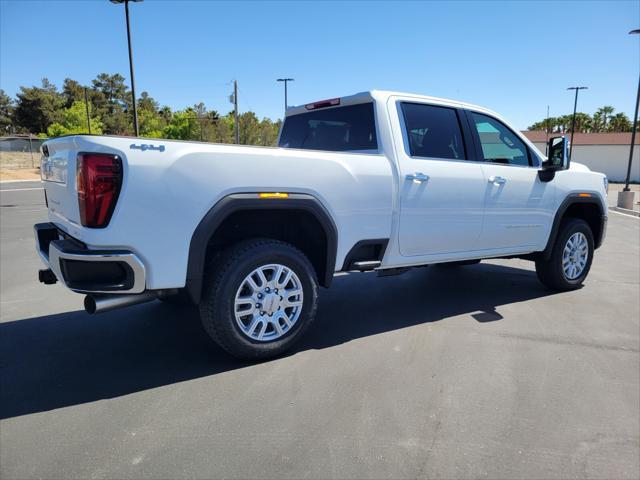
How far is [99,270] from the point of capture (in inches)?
107

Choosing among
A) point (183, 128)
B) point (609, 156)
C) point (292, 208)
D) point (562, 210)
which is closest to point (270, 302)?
point (292, 208)

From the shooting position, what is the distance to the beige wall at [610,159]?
46.4 m

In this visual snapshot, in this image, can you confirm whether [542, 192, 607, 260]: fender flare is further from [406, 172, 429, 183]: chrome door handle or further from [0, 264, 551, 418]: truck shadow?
[406, 172, 429, 183]: chrome door handle

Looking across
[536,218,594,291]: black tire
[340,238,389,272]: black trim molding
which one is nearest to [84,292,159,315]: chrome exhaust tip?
[340,238,389,272]: black trim molding

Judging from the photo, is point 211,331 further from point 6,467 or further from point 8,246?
point 8,246

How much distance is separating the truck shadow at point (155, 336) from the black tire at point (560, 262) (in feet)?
0.67

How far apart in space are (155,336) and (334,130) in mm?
2449

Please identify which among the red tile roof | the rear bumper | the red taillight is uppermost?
the red tile roof

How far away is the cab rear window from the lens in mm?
4043

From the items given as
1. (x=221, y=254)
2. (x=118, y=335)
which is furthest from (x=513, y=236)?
(x=118, y=335)

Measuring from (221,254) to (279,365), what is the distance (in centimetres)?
91

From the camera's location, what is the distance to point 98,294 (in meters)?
2.78

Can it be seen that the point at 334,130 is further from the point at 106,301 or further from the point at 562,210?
the point at 562,210

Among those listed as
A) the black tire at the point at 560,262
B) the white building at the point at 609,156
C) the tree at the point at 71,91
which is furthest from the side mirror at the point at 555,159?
the tree at the point at 71,91
